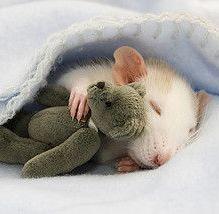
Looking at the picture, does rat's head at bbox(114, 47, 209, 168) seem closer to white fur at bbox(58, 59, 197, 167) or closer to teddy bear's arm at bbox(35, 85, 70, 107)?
white fur at bbox(58, 59, 197, 167)

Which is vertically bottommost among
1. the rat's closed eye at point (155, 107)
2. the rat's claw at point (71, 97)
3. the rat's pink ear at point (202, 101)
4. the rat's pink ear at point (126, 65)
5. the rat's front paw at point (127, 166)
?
the rat's front paw at point (127, 166)

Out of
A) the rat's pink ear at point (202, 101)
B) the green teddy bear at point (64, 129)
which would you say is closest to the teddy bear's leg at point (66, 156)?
the green teddy bear at point (64, 129)

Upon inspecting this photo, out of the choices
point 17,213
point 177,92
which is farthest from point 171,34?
point 17,213

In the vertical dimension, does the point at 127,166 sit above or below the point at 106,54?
below

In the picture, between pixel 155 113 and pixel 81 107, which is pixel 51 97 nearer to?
pixel 81 107

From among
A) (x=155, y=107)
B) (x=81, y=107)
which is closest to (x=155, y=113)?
(x=155, y=107)

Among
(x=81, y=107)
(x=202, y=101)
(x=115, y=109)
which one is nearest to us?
(x=115, y=109)

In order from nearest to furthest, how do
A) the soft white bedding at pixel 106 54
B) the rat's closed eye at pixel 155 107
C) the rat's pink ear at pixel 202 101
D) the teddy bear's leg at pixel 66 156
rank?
1. the soft white bedding at pixel 106 54
2. the teddy bear's leg at pixel 66 156
3. the rat's closed eye at pixel 155 107
4. the rat's pink ear at pixel 202 101

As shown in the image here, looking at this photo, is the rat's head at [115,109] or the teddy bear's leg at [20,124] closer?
the rat's head at [115,109]

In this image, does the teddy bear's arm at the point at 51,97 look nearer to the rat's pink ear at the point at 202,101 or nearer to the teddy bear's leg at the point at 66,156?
the teddy bear's leg at the point at 66,156
